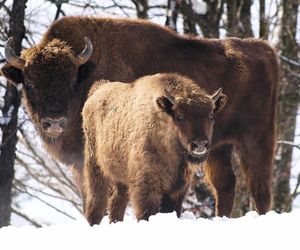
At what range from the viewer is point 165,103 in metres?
7.24

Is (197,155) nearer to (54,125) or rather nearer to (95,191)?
(95,191)

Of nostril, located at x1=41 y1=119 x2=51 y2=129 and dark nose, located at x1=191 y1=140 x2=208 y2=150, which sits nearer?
dark nose, located at x1=191 y1=140 x2=208 y2=150

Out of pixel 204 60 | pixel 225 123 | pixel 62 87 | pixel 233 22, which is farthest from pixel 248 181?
pixel 233 22

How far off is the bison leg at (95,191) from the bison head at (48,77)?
3.33 ft

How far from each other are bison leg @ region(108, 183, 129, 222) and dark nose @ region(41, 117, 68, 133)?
1.00 metres

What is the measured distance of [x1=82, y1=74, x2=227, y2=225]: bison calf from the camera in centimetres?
715

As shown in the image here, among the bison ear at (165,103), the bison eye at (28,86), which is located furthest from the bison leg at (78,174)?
the bison ear at (165,103)

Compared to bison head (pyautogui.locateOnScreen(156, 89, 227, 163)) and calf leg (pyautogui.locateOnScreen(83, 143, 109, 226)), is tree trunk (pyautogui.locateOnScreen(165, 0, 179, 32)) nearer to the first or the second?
calf leg (pyautogui.locateOnScreen(83, 143, 109, 226))

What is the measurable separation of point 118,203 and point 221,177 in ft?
7.88

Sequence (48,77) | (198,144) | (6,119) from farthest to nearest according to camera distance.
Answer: (6,119) < (48,77) < (198,144)

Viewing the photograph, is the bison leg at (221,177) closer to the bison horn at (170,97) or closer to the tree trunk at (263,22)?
the bison horn at (170,97)


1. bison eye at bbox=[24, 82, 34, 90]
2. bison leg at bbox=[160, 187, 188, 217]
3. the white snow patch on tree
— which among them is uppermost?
bison eye at bbox=[24, 82, 34, 90]

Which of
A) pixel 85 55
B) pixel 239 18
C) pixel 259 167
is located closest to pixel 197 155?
pixel 85 55

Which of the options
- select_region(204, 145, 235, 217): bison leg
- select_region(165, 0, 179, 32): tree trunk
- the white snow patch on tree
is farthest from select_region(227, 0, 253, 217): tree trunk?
select_region(204, 145, 235, 217): bison leg
